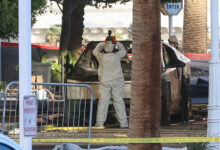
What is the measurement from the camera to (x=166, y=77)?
12633 millimetres

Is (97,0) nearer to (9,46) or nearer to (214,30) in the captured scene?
(9,46)

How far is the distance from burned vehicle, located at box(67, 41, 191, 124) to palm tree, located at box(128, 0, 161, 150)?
4965 mm

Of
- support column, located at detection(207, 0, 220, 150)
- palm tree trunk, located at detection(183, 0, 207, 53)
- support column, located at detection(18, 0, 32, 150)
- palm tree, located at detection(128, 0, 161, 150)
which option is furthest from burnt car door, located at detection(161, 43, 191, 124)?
palm tree trunk, located at detection(183, 0, 207, 53)

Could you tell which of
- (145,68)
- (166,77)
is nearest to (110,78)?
(166,77)

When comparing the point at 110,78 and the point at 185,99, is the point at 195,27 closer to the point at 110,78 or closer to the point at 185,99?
the point at 185,99

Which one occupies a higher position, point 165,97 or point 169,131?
point 165,97

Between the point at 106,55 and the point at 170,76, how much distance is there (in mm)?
1401

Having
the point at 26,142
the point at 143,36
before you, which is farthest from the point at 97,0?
the point at 26,142

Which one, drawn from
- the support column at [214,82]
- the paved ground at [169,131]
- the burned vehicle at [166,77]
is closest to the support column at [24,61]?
the support column at [214,82]

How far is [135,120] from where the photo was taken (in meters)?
7.65

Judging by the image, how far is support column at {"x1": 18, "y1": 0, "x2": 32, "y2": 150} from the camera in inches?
241

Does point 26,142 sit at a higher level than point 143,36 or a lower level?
lower

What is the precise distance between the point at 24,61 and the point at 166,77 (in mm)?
6744

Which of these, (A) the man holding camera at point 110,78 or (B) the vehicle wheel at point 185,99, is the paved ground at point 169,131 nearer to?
(B) the vehicle wheel at point 185,99
